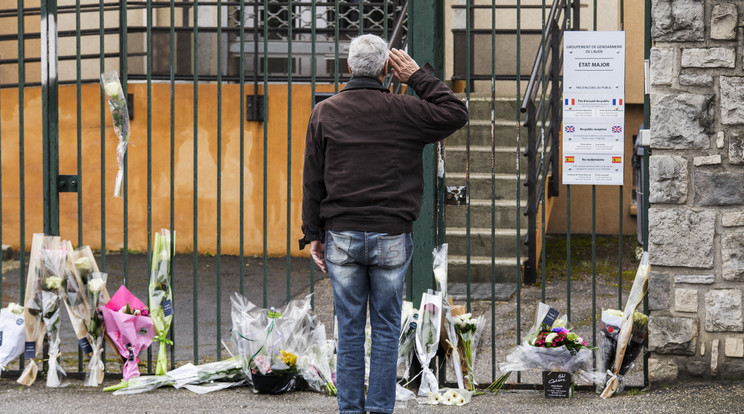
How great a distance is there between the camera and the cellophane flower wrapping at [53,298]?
4934 millimetres

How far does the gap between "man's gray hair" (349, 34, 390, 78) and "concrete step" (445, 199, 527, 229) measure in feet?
14.9

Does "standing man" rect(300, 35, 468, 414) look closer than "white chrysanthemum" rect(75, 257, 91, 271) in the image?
Yes

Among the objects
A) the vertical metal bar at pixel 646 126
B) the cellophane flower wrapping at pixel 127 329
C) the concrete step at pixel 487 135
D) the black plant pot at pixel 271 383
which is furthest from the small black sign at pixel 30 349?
the concrete step at pixel 487 135

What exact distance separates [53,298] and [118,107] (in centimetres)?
108

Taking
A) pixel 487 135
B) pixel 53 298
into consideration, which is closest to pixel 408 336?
pixel 53 298

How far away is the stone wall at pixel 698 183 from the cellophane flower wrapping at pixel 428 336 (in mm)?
1120

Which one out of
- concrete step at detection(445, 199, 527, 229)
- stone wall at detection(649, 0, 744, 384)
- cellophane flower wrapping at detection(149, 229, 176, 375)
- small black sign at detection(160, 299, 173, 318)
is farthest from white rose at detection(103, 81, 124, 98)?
concrete step at detection(445, 199, 527, 229)

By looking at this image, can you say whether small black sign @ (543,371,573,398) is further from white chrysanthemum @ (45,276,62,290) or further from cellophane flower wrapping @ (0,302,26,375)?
cellophane flower wrapping @ (0,302,26,375)

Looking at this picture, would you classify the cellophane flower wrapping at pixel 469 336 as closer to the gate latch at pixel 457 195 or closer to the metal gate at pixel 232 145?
the gate latch at pixel 457 195

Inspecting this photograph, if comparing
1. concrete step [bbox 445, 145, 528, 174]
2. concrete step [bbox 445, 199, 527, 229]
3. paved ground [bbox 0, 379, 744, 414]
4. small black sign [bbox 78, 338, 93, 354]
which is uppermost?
concrete step [bbox 445, 145, 528, 174]

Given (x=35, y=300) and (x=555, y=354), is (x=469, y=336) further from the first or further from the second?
(x=35, y=300)

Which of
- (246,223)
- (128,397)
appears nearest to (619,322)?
(128,397)

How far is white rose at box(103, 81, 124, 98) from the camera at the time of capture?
16.2 feet

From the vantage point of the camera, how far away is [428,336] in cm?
483
